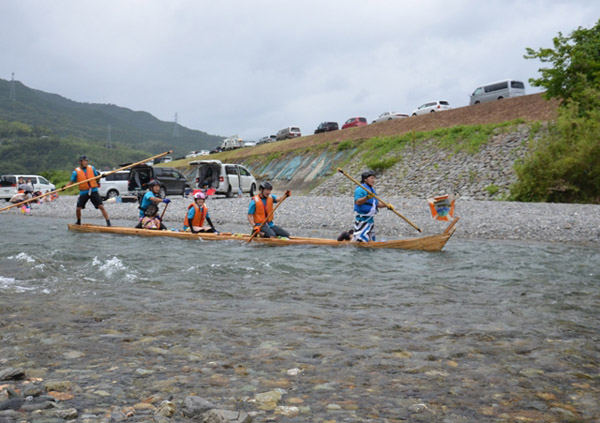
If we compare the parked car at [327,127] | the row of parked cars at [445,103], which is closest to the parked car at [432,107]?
the row of parked cars at [445,103]

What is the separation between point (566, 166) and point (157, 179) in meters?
18.8

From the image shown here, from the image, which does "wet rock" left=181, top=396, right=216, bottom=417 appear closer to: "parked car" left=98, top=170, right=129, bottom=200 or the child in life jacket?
the child in life jacket

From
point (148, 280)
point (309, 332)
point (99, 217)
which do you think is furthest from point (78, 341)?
point (99, 217)

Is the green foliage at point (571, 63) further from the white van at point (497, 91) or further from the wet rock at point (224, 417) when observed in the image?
the wet rock at point (224, 417)

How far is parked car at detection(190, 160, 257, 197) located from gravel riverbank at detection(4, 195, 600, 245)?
Answer: 2.31 meters

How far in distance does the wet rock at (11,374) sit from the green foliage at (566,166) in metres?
19.4

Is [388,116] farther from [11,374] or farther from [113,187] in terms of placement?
[11,374]

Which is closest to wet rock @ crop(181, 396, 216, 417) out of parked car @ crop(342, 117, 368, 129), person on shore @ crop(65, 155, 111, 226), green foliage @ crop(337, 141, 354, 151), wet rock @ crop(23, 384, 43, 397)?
wet rock @ crop(23, 384, 43, 397)

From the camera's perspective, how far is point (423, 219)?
16641 millimetres

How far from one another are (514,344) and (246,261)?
5.69 metres

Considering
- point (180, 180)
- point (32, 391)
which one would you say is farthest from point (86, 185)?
point (180, 180)

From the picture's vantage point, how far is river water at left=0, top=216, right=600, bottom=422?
347cm

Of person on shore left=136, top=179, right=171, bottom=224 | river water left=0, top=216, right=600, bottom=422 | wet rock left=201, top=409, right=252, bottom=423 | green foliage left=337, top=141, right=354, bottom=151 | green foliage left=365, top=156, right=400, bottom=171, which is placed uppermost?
green foliage left=337, top=141, right=354, bottom=151

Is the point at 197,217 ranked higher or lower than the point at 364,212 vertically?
lower
